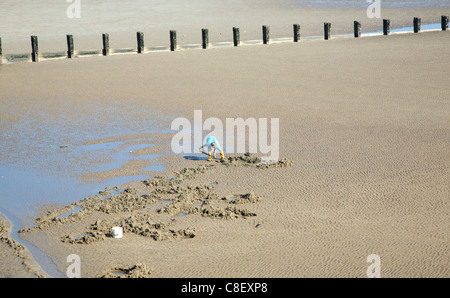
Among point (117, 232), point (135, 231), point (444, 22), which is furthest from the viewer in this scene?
point (444, 22)

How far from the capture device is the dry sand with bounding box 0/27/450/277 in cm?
775

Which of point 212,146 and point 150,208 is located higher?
point 212,146

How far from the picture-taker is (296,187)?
10.2 m

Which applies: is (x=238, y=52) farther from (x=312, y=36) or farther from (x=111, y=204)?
(x=111, y=204)

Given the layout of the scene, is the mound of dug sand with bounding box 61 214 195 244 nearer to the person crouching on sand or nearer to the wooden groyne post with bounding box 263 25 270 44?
the person crouching on sand

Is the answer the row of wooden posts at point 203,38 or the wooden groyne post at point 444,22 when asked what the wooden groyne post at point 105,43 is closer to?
the row of wooden posts at point 203,38

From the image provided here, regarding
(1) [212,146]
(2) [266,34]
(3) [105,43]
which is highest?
(2) [266,34]

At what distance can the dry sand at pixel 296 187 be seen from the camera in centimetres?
775

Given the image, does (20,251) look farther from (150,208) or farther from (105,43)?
(105,43)

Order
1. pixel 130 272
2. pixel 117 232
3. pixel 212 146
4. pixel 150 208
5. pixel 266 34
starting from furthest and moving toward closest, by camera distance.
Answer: pixel 266 34, pixel 212 146, pixel 150 208, pixel 117 232, pixel 130 272

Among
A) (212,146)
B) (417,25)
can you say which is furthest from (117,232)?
(417,25)

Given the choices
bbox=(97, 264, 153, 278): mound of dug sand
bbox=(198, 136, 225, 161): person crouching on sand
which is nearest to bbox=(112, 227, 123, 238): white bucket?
bbox=(97, 264, 153, 278): mound of dug sand

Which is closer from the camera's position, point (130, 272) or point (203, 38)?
point (130, 272)

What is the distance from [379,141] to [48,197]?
580cm
